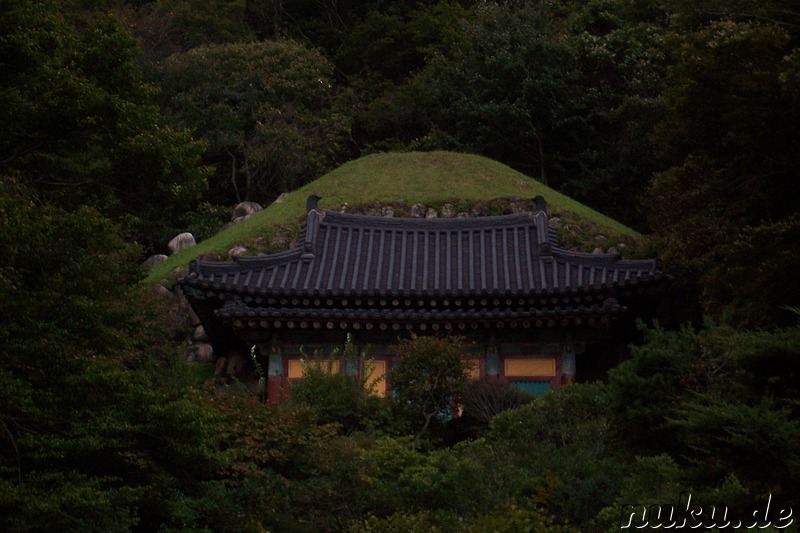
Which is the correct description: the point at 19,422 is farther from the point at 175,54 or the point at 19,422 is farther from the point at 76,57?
the point at 175,54

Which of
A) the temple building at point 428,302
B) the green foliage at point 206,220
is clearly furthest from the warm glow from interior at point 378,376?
the green foliage at point 206,220

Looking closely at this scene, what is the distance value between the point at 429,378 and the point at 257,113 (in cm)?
1857

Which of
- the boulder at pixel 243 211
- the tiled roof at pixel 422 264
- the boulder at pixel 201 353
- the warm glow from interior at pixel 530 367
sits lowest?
the boulder at pixel 201 353

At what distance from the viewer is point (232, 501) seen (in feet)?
36.6

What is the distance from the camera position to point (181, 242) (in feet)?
91.3

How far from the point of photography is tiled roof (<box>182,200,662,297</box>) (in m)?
17.8

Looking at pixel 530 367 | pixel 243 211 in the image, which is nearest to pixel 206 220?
pixel 243 211

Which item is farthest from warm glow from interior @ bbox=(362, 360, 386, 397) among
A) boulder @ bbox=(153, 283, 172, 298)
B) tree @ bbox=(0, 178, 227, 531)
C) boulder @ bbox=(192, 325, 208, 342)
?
tree @ bbox=(0, 178, 227, 531)

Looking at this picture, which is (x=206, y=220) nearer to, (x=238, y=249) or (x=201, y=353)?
(x=238, y=249)

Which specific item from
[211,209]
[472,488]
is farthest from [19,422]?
[211,209]

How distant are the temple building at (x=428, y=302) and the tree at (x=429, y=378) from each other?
76 centimetres

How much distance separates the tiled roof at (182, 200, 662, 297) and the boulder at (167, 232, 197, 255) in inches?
320

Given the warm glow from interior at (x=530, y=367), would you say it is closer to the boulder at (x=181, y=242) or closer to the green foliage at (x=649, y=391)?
the green foliage at (x=649, y=391)

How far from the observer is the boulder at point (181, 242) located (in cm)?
2772
